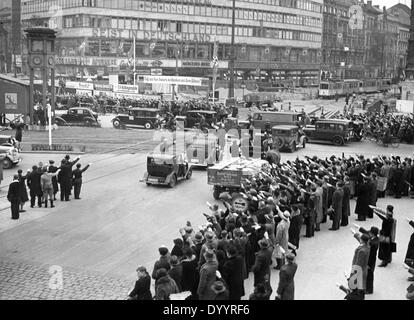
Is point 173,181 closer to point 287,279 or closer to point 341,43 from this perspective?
point 287,279

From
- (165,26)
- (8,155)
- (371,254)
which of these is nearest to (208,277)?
(371,254)

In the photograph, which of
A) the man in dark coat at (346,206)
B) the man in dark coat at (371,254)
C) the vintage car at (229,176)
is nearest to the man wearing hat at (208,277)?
the man in dark coat at (371,254)

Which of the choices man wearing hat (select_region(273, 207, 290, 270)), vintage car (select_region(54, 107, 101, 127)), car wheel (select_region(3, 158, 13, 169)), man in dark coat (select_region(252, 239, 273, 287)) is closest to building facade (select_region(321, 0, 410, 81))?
vintage car (select_region(54, 107, 101, 127))

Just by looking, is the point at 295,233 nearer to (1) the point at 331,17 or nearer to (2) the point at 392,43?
(1) the point at 331,17

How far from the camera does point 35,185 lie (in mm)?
18281

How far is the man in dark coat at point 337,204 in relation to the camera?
54.9ft

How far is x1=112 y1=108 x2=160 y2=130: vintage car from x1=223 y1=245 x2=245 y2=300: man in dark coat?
103 feet

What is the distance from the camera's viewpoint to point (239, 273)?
10805 millimetres

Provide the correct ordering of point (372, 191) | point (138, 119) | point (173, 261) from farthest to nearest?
point (138, 119)
point (372, 191)
point (173, 261)

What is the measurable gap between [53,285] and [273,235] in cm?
502

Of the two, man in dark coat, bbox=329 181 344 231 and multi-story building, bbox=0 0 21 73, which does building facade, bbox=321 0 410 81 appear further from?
man in dark coat, bbox=329 181 344 231

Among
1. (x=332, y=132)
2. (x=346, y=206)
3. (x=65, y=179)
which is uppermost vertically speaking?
(x=332, y=132)
